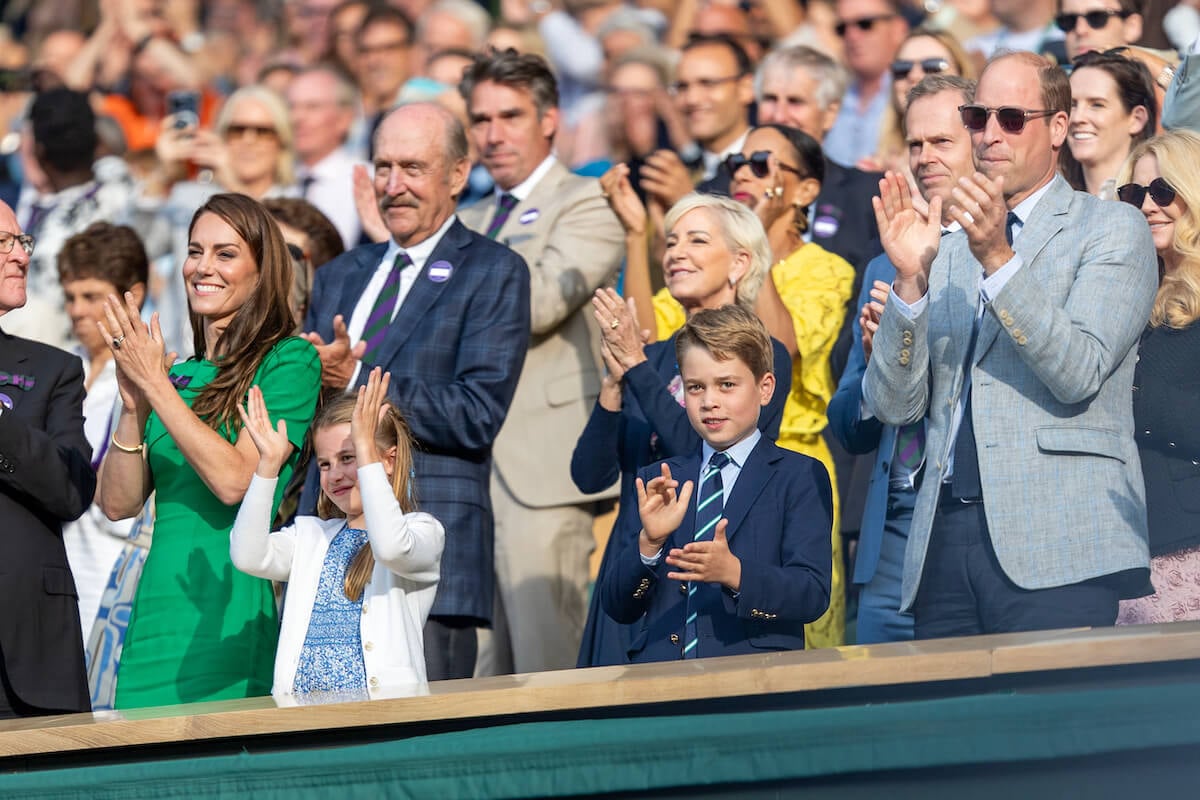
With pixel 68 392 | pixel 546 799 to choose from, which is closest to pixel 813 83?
pixel 68 392

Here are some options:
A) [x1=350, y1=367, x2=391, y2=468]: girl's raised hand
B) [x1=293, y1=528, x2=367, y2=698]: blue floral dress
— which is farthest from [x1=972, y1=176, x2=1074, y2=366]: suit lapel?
[x1=293, y1=528, x2=367, y2=698]: blue floral dress

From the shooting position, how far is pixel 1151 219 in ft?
16.6

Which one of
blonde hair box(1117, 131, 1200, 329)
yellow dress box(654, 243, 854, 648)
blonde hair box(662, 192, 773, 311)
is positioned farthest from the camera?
yellow dress box(654, 243, 854, 648)

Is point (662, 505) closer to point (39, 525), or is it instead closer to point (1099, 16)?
point (39, 525)

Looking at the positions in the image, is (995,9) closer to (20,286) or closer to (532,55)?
(532,55)

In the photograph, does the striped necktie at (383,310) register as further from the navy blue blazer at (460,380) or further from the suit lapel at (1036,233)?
the suit lapel at (1036,233)

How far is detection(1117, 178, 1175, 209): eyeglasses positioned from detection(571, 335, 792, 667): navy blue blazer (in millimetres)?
1046

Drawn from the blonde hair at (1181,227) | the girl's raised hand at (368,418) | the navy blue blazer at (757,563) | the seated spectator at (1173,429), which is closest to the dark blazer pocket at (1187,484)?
the seated spectator at (1173,429)

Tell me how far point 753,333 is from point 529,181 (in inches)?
82.3

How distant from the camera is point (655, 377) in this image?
5.17m

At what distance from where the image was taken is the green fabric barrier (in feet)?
11.0

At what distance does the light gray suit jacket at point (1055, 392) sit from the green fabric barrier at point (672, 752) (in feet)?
3.51

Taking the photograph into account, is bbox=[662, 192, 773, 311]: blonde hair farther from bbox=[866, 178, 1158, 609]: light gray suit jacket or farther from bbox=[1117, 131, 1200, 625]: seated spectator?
bbox=[1117, 131, 1200, 625]: seated spectator

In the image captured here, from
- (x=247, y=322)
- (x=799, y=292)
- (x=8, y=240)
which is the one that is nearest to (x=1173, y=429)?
(x=799, y=292)
